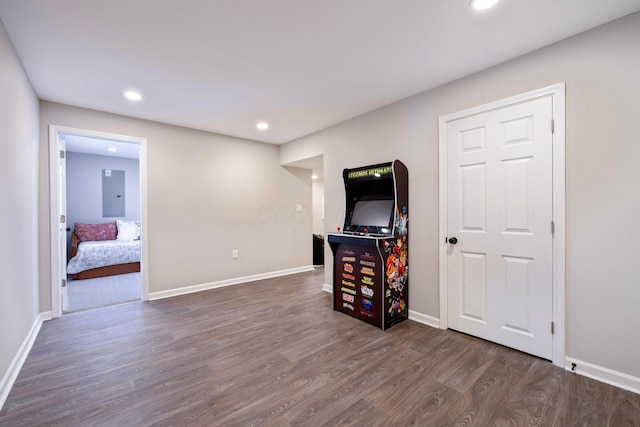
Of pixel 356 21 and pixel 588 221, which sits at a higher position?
pixel 356 21

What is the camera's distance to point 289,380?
1901 millimetres

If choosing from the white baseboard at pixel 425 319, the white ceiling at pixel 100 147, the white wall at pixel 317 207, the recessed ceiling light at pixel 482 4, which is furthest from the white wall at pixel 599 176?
the white ceiling at pixel 100 147

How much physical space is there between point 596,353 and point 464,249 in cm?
108

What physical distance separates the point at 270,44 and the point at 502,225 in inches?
93.6

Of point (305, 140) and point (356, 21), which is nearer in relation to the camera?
point (356, 21)

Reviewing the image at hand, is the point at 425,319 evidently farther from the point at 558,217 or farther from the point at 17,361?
the point at 17,361

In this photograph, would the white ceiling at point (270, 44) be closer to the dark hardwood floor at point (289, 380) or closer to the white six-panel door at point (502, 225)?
the white six-panel door at point (502, 225)

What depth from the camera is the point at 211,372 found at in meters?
2.01

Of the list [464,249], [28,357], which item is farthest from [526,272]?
[28,357]

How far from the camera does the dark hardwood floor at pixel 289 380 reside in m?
1.56

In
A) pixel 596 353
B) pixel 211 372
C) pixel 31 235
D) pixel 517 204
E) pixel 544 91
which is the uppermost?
pixel 544 91

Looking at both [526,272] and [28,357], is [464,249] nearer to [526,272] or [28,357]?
[526,272]

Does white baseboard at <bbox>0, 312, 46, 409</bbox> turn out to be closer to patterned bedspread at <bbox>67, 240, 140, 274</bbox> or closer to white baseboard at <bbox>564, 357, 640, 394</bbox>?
patterned bedspread at <bbox>67, 240, 140, 274</bbox>

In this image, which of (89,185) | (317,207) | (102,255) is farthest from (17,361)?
(317,207)
